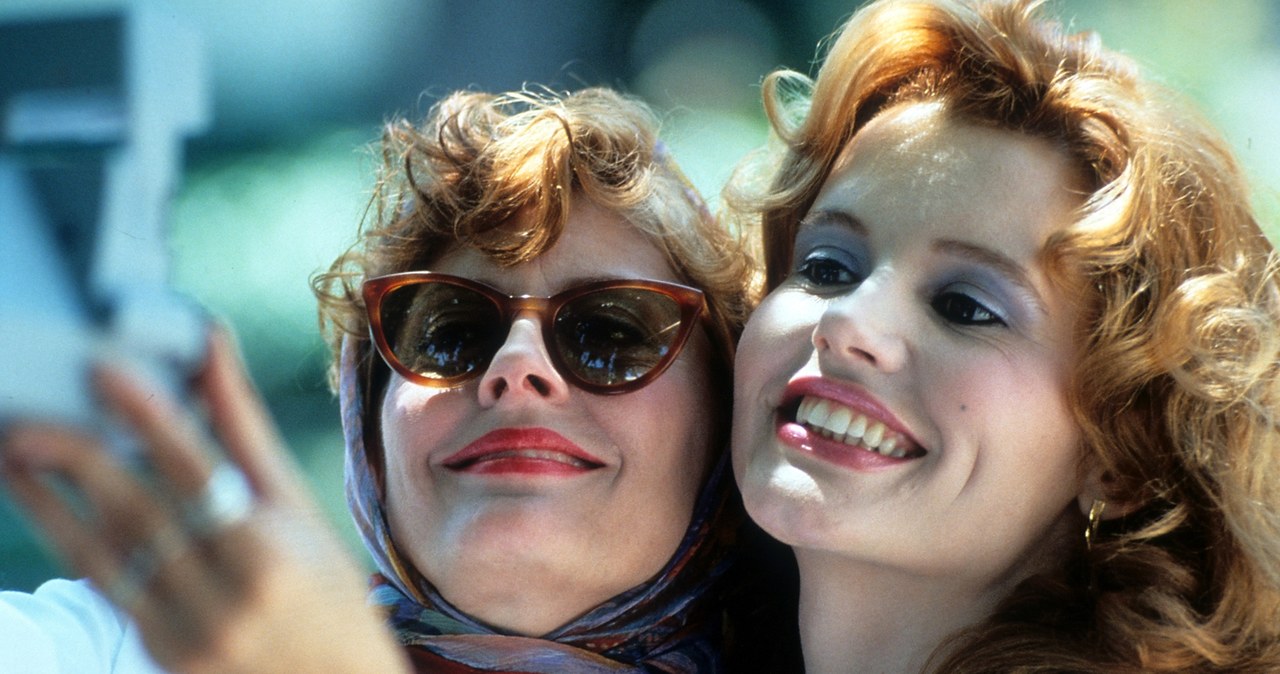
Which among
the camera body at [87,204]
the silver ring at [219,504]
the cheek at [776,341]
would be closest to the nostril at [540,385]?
the cheek at [776,341]

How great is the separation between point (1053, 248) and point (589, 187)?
71 cm

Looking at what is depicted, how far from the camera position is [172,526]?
803 mm

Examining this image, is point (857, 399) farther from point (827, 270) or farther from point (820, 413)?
point (827, 270)

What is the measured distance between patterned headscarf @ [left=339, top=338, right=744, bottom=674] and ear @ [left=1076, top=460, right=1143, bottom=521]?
541 millimetres

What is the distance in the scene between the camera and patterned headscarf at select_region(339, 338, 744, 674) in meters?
1.91

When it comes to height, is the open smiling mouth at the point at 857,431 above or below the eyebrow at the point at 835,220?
below

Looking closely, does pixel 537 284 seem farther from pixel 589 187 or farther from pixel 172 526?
pixel 172 526

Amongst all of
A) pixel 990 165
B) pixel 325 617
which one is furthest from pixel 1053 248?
pixel 325 617

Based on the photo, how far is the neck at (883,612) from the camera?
6.18 feet

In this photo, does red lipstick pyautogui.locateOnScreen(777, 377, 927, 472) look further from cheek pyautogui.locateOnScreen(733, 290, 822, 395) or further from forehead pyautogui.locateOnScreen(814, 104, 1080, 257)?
forehead pyautogui.locateOnScreen(814, 104, 1080, 257)

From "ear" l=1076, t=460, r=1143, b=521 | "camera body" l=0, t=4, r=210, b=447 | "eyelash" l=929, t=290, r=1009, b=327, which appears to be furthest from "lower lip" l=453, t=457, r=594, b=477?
"camera body" l=0, t=4, r=210, b=447

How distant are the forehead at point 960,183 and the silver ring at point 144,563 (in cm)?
119

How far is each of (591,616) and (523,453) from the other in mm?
287

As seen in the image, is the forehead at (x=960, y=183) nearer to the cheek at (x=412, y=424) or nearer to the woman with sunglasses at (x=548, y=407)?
the woman with sunglasses at (x=548, y=407)
